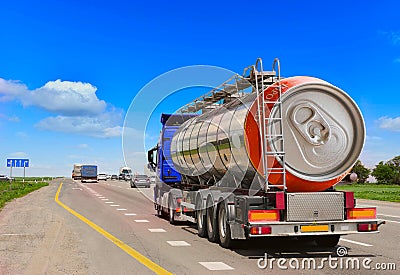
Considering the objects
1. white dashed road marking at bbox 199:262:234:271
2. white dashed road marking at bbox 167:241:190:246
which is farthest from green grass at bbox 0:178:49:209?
white dashed road marking at bbox 199:262:234:271

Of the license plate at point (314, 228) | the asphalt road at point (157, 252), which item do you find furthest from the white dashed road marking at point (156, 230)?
the license plate at point (314, 228)

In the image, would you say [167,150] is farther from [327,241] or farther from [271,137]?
[271,137]

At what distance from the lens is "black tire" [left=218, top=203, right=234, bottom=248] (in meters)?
11.1

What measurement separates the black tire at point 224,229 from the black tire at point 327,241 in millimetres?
2137

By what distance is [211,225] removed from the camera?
12.5m

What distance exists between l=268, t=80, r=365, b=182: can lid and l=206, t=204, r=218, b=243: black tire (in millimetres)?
2802

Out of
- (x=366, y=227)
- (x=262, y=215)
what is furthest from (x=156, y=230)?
(x=366, y=227)

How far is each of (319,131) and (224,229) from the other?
312 centimetres

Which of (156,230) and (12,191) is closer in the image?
(156,230)

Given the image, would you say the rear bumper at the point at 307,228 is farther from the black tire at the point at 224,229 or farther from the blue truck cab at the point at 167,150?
the blue truck cab at the point at 167,150

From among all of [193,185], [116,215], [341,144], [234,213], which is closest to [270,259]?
[234,213]

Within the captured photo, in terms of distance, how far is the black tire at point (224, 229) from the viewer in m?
11.1

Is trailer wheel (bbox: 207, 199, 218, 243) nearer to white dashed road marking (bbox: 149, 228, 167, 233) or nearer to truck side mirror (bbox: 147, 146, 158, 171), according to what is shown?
white dashed road marking (bbox: 149, 228, 167, 233)

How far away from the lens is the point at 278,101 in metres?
10.0
